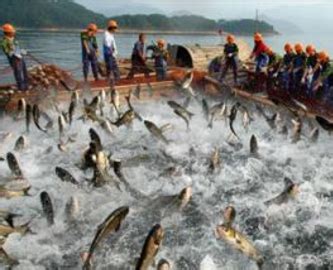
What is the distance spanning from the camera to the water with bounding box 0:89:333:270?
8.88 meters

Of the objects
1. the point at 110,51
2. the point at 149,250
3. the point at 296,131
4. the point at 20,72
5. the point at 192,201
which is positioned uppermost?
the point at 110,51

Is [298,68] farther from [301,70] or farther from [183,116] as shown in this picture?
[183,116]

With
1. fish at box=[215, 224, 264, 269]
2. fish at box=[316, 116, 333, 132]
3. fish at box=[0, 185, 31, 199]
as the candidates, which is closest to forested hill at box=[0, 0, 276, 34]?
fish at box=[316, 116, 333, 132]

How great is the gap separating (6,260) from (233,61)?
13929 mm

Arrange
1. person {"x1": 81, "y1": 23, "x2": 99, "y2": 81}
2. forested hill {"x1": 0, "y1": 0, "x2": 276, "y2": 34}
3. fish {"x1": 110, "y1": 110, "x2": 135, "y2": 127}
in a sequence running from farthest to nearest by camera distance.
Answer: forested hill {"x1": 0, "y1": 0, "x2": 276, "y2": 34} < person {"x1": 81, "y1": 23, "x2": 99, "y2": 81} < fish {"x1": 110, "y1": 110, "x2": 135, "y2": 127}

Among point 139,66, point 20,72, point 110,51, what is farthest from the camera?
point 139,66

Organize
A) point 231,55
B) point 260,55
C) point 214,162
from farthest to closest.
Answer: point 260,55, point 231,55, point 214,162

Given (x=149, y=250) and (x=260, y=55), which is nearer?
(x=149, y=250)

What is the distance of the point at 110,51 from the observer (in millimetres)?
18594

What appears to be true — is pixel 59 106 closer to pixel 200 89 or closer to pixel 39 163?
pixel 39 163

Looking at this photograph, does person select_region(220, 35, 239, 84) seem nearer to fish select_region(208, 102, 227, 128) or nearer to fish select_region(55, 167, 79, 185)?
fish select_region(208, 102, 227, 128)

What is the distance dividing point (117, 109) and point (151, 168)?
3127mm

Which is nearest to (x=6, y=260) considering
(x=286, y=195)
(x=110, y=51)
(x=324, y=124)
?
(x=286, y=195)

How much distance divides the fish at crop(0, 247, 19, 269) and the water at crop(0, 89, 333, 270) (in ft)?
0.43
